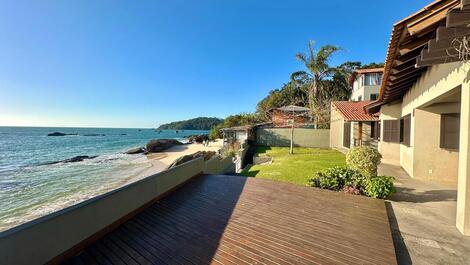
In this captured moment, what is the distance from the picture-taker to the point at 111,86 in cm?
2750

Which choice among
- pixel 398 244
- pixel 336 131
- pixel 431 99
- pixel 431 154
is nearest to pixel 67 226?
pixel 398 244

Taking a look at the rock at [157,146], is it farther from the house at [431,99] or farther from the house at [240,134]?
the house at [431,99]

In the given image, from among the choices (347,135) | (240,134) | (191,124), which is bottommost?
(240,134)

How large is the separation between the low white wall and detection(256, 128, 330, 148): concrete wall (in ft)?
59.6

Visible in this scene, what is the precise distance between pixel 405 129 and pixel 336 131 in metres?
10.2

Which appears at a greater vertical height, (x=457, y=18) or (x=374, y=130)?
(x=457, y=18)

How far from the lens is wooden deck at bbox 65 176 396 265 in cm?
319

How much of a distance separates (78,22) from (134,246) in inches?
519

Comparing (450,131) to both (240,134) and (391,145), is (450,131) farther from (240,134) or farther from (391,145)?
(240,134)

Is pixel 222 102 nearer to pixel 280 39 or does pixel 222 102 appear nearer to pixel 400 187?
pixel 280 39

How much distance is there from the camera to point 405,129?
943 centimetres

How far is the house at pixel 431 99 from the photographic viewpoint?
3.35 m

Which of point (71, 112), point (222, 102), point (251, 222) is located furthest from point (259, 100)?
point (251, 222)

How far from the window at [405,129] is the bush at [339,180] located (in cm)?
390
